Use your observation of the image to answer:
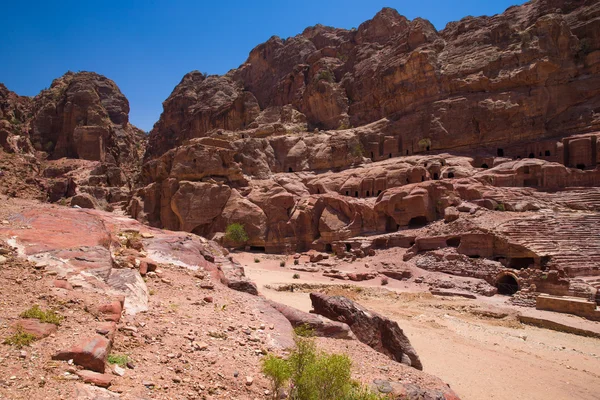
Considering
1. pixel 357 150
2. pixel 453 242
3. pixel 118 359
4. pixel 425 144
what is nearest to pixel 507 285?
pixel 453 242

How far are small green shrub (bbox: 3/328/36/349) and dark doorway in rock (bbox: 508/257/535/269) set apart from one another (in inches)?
1041

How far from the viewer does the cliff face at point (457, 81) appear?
140 ft

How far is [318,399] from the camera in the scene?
502 cm

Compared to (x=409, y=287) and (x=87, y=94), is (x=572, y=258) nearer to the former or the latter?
(x=409, y=287)

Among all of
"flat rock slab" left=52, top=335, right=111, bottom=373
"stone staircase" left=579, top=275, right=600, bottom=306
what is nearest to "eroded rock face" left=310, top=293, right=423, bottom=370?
"flat rock slab" left=52, top=335, right=111, bottom=373

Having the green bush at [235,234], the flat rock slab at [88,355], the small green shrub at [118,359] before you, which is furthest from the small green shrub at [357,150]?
the flat rock slab at [88,355]

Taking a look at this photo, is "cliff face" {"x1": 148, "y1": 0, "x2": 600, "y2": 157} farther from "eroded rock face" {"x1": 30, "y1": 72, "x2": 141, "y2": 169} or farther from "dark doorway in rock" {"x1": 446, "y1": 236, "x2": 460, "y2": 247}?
"dark doorway in rock" {"x1": 446, "y1": 236, "x2": 460, "y2": 247}

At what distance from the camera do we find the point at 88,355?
185 inches

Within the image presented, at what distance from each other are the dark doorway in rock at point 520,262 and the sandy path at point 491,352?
6.47 m

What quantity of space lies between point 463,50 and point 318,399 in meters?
55.7

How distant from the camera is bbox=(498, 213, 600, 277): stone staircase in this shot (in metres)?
21.8

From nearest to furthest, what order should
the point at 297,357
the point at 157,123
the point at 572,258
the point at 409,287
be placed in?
the point at 297,357 → the point at 572,258 → the point at 409,287 → the point at 157,123

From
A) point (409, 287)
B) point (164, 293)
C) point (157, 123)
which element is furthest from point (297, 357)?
point (157, 123)

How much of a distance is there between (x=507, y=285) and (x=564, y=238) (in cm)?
544
